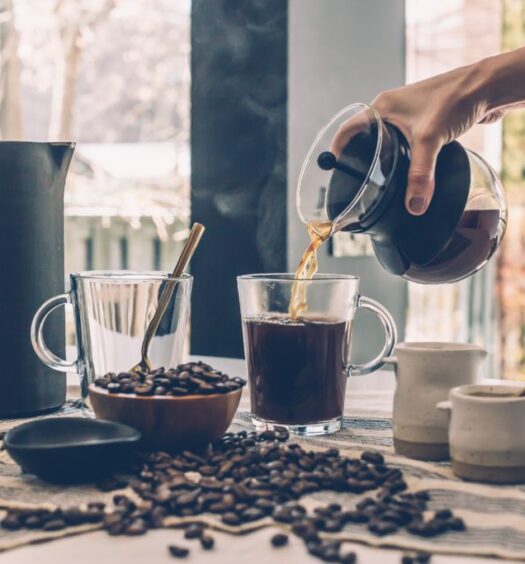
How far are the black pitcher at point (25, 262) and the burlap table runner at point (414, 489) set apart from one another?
0.80ft

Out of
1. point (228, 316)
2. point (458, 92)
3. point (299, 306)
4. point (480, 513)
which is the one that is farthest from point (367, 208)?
point (228, 316)

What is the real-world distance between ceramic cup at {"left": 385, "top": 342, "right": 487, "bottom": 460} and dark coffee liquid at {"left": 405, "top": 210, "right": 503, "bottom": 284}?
0.21 meters

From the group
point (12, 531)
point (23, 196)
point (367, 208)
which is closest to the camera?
point (12, 531)

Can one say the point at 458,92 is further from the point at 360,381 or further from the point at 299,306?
the point at 360,381

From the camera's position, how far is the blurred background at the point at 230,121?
2.40 metres

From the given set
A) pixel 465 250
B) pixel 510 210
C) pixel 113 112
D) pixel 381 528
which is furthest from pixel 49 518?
pixel 113 112

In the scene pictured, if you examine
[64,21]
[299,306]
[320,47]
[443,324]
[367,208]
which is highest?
[64,21]

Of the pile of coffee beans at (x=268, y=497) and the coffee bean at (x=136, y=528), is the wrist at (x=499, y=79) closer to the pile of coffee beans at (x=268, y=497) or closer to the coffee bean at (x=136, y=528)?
the pile of coffee beans at (x=268, y=497)

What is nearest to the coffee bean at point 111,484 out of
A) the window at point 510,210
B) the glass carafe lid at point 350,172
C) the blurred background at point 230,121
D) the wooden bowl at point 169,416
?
the wooden bowl at point 169,416

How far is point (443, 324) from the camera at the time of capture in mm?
4684

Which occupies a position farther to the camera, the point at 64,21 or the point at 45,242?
the point at 64,21

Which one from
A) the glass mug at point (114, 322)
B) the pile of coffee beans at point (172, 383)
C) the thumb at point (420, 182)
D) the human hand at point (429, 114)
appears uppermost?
the human hand at point (429, 114)

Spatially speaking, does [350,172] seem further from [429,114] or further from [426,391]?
[426,391]

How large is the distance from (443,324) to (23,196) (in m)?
3.36
